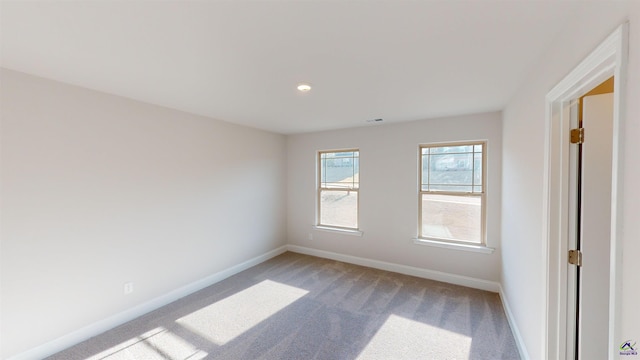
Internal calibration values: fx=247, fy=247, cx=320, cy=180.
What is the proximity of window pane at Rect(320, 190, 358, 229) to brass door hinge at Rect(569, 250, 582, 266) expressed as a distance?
10.2ft

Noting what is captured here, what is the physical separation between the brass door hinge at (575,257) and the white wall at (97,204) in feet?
12.3

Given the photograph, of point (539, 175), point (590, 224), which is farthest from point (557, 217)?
point (539, 175)

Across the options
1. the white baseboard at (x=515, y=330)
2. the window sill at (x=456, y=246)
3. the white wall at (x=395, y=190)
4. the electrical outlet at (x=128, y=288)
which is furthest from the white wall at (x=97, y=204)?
the white baseboard at (x=515, y=330)

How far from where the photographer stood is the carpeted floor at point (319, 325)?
222cm

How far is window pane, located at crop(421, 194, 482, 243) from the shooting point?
3.53 m

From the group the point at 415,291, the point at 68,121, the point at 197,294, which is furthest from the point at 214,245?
the point at 415,291

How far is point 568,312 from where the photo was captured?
4.92 ft

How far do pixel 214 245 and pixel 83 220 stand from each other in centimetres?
157

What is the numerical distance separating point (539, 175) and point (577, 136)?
0.36 meters

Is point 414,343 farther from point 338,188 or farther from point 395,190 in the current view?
point 338,188

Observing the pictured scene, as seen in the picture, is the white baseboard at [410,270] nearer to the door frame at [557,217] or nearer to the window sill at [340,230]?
the window sill at [340,230]

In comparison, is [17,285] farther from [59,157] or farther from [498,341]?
[498,341]

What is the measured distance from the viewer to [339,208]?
4691 millimetres

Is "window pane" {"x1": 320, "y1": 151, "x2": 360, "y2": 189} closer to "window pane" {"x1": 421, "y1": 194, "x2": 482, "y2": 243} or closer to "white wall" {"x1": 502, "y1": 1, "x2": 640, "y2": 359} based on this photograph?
"window pane" {"x1": 421, "y1": 194, "x2": 482, "y2": 243}
